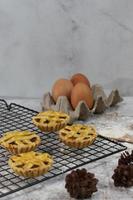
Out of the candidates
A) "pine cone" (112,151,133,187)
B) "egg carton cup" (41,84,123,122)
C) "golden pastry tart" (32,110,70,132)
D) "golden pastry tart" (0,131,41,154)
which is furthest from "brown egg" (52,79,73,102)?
"pine cone" (112,151,133,187)

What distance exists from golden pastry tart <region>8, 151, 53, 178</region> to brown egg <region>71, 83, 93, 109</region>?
1.04ft

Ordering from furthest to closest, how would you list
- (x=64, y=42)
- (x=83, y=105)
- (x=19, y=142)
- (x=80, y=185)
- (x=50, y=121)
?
(x=64, y=42)
(x=83, y=105)
(x=50, y=121)
(x=19, y=142)
(x=80, y=185)

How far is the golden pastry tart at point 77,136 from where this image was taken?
1.00 metres

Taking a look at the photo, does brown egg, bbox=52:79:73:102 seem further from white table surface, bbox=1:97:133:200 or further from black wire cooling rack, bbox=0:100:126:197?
white table surface, bbox=1:97:133:200

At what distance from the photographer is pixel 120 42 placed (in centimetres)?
143

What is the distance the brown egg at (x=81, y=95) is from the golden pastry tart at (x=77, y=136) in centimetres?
17

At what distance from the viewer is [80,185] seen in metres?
0.82

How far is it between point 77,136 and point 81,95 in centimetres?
23

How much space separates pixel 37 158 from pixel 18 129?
9.2 inches

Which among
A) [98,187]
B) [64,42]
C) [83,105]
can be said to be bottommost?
[98,187]

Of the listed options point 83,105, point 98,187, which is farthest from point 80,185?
point 83,105

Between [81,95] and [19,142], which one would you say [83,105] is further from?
[19,142]

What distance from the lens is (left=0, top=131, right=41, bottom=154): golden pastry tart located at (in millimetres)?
966

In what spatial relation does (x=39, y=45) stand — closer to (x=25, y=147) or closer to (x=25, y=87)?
(x=25, y=87)
